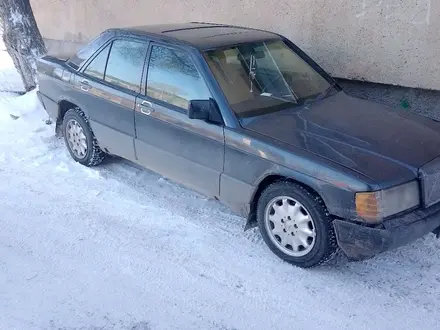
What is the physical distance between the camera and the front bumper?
3.46 metres

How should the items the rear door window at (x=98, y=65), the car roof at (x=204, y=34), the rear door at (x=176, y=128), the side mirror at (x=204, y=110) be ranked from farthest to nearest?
1. the rear door window at (x=98, y=65)
2. the car roof at (x=204, y=34)
3. the rear door at (x=176, y=128)
4. the side mirror at (x=204, y=110)

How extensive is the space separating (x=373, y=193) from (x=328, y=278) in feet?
2.59

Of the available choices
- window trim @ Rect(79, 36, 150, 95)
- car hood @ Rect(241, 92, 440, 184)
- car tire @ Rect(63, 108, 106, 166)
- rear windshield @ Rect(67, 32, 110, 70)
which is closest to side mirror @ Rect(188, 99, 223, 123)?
car hood @ Rect(241, 92, 440, 184)

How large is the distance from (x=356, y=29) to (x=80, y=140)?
3.38 meters

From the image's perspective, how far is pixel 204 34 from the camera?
4832 mm

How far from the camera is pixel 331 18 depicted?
6.44 meters

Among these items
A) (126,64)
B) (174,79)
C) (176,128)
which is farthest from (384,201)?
(126,64)

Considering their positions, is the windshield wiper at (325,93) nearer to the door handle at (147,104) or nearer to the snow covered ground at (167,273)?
the snow covered ground at (167,273)

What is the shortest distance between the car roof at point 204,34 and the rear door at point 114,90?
0.19m

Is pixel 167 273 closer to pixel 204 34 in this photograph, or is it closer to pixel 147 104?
pixel 147 104

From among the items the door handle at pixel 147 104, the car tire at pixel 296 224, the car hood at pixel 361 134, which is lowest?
the car tire at pixel 296 224

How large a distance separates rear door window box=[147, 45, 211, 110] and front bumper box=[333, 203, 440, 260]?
5.00ft

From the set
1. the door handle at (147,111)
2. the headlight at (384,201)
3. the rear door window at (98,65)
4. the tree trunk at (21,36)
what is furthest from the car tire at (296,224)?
the tree trunk at (21,36)

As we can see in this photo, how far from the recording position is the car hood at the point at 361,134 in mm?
3611
